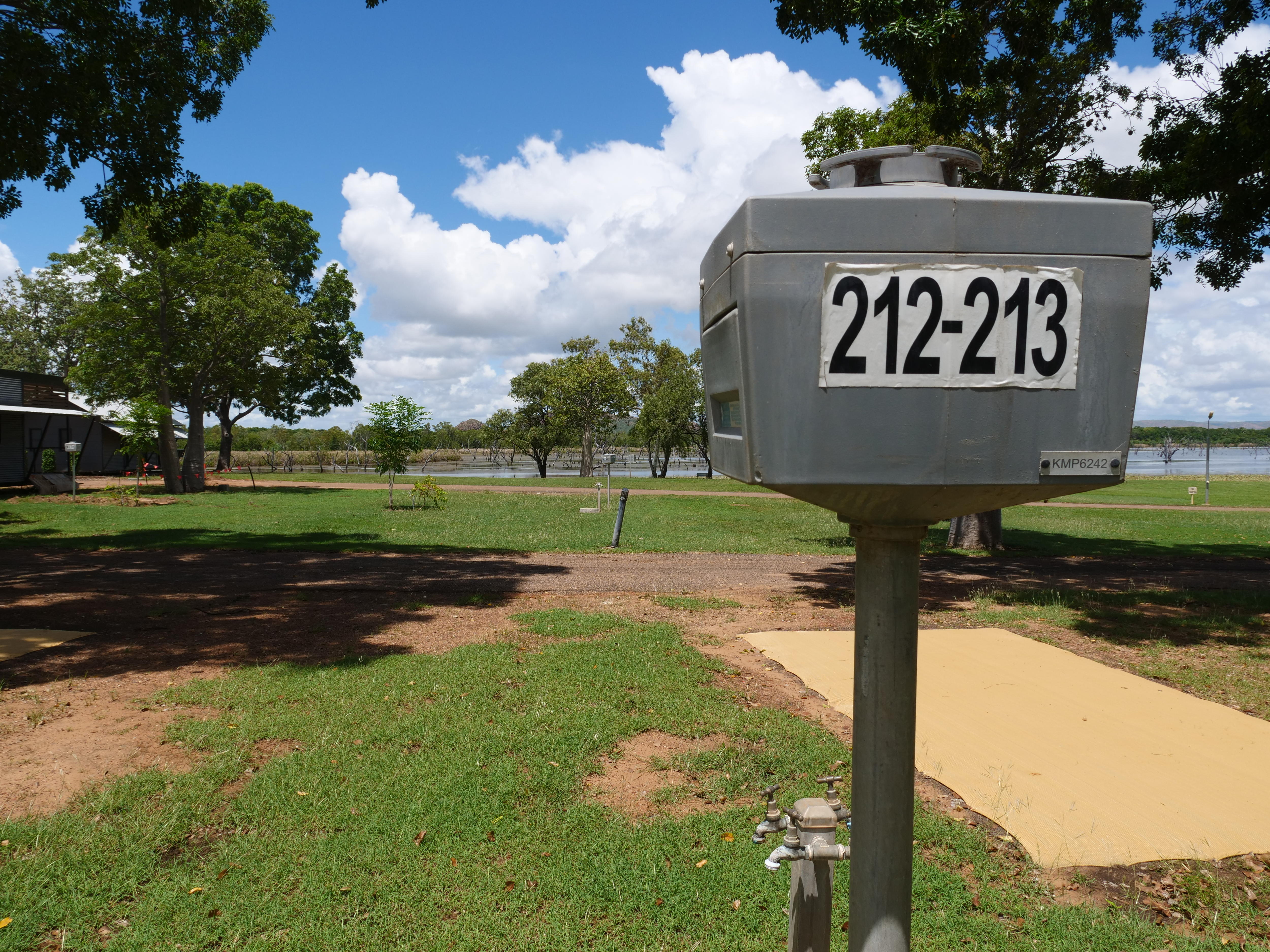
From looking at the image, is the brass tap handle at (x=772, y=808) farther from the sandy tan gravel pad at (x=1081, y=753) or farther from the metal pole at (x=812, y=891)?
the sandy tan gravel pad at (x=1081, y=753)

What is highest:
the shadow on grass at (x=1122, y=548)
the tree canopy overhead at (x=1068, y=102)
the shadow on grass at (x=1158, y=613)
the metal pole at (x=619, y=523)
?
the tree canopy overhead at (x=1068, y=102)

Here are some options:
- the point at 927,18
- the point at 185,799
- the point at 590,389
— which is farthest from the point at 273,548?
the point at 590,389

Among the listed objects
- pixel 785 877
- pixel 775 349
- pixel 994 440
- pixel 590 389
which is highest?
pixel 590 389

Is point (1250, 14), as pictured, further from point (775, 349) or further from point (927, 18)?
point (775, 349)

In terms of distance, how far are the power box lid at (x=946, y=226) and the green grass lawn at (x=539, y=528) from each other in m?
10.5

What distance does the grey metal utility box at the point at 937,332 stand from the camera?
4.18ft

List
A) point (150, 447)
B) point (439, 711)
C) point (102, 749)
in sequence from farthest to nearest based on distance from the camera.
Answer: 1. point (150, 447)
2. point (439, 711)
3. point (102, 749)

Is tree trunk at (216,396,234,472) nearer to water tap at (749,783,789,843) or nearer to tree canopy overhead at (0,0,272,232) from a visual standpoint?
tree canopy overhead at (0,0,272,232)

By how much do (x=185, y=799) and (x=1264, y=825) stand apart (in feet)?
17.1

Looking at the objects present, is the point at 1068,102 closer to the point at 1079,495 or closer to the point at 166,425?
the point at 1079,495

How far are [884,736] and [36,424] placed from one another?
3778cm

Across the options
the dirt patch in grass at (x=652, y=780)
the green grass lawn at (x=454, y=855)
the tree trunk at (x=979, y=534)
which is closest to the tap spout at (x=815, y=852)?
the green grass lawn at (x=454, y=855)

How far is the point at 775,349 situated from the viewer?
1283 millimetres

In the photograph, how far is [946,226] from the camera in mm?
1271
